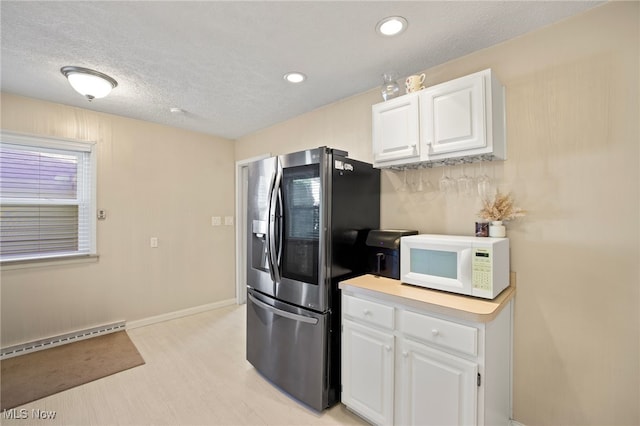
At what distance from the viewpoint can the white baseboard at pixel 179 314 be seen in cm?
346

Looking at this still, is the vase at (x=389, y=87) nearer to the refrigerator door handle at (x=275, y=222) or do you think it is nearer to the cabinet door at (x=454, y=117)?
the cabinet door at (x=454, y=117)

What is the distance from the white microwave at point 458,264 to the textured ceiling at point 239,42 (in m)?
1.28

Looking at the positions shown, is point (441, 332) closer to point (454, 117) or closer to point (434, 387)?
point (434, 387)

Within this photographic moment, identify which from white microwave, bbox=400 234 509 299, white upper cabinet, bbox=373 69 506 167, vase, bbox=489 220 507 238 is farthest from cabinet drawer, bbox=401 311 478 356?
white upper cabinet, bbox=373 69 506 167

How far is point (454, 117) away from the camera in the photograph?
1.75 m

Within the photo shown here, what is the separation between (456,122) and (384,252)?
980mm

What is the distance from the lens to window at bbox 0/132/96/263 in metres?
2.76

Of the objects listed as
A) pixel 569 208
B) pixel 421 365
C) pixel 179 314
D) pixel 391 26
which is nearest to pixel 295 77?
pixel 391 26

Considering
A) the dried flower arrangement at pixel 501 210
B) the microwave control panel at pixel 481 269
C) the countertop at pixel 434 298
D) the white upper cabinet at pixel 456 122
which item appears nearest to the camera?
the countertop at pixel 434 298

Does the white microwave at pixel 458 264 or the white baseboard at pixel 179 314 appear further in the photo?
the white baseboard at pixel 179 314

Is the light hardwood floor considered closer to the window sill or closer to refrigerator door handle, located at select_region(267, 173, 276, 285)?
refrigerator door handle, located at select_region(267, 173, 276, 285)

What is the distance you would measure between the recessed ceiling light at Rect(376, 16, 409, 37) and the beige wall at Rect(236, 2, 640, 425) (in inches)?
26.1

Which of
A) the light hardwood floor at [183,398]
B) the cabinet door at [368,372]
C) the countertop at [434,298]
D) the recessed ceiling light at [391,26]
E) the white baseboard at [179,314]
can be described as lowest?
the light hardwood floor at [183,398]

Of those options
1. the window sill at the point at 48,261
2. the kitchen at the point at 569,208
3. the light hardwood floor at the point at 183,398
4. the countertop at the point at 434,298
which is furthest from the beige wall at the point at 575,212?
the window sill at the point at 48,261
